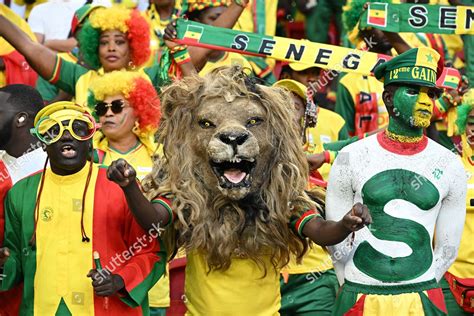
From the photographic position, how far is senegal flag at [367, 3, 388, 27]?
8609 millimetres

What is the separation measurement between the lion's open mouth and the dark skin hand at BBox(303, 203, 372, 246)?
1.37 feet

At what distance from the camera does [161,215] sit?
21.2 feet

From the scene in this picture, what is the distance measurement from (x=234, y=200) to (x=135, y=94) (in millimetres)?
2244

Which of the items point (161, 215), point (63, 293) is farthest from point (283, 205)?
point (63, 293)

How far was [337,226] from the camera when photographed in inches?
246

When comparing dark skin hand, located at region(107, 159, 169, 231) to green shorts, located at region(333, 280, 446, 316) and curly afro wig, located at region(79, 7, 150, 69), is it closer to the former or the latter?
green shorts, located at region(333, 280, 446, 316)

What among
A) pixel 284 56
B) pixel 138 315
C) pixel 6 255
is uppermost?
pixel 284 56

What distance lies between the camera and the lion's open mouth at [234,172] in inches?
255

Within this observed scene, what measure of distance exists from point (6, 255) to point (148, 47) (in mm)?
3604

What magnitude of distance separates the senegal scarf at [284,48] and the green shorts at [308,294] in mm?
1464

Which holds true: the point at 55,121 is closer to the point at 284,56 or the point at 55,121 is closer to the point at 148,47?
the point at 284,56

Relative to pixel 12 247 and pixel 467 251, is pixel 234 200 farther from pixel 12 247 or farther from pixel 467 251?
pixel 467 251

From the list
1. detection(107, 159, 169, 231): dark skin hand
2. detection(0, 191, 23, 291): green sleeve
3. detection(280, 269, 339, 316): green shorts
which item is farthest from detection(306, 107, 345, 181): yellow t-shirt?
detection(0, 191, 23, 291): green sleeve

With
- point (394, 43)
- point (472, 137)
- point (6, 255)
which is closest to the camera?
point (6, 255)
